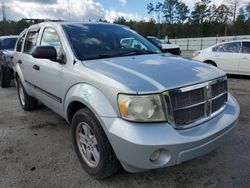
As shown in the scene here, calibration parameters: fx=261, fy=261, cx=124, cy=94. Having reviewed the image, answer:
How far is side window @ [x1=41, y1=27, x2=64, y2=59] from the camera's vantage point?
11.6 feet

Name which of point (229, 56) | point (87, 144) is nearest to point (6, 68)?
point (87, 144)

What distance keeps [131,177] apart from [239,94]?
199 inches

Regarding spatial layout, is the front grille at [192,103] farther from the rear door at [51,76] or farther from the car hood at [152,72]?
the rear door at [51,76]

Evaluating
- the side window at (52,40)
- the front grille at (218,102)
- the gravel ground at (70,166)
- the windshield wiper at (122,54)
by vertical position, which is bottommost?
the gravel ground at (70,166)

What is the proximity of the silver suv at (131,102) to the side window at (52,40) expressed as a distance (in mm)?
27

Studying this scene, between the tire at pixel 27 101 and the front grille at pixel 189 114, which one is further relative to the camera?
the tire at pixel 27 101

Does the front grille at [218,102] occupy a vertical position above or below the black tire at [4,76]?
above

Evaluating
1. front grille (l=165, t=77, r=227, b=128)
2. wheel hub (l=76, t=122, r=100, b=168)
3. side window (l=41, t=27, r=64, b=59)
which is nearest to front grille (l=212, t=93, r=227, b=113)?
front grille (l=165, t=77, r=227, b=128)

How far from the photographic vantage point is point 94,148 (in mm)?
2939

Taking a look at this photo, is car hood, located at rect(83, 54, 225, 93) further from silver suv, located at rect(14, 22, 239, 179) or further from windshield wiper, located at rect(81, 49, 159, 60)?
windshield wiper, located at rect(81, 49, 159, 60)

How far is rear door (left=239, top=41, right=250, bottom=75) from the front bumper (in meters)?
7.38

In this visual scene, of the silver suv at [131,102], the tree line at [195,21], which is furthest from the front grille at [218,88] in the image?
the tree line at [195,21]

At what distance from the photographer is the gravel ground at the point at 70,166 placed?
2943 mm

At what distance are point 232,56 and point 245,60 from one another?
0.49 m
